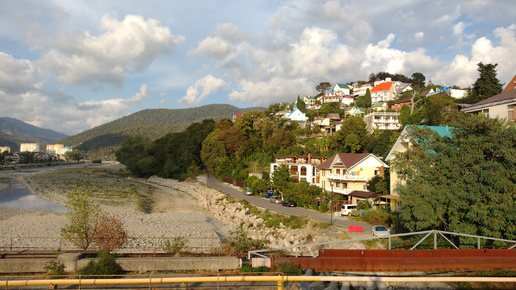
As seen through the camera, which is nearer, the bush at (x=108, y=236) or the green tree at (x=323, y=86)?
the bush at (x=108, y=236)

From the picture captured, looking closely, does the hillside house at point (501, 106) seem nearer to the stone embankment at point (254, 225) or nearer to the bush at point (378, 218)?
the bush at point (378, 218)

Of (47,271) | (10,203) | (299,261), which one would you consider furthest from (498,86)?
(10,203)

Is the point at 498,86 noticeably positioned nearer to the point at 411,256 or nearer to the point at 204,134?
the point at 411,256

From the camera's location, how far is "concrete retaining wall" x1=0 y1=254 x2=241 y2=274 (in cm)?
1252

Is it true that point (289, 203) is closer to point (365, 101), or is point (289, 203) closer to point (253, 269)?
point (253, 269)

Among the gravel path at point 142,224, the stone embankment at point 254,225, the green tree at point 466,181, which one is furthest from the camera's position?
the gravel path at point 142,224

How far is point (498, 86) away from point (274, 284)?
178 feet

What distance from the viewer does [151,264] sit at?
13.0 meters

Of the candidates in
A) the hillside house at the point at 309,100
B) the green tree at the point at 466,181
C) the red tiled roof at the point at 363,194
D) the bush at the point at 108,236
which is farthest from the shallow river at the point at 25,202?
the hillside house at the point at 309,100

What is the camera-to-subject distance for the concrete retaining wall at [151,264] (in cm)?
1252

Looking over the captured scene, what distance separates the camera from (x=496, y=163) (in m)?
14.4

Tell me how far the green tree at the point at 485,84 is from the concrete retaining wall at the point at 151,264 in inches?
2044

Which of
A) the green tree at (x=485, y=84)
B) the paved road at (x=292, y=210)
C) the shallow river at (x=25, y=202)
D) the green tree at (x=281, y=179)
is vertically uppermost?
the green tree at (x=485, y=84)

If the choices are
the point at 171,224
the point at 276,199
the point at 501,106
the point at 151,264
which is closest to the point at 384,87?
the point at 276,199
